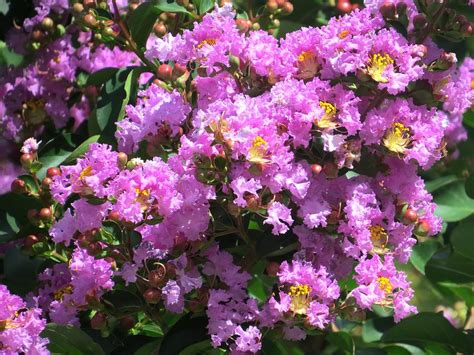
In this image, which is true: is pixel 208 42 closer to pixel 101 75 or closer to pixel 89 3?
pixel 89 3

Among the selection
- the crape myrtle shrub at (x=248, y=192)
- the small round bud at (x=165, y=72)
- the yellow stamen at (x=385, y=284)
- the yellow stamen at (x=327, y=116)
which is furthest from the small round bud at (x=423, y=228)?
the small round bud at (x=165, y=72)

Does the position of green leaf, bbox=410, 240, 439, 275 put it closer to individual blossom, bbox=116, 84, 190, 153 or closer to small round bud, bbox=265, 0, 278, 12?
small round bud, bbox=265, 0, 278, 12

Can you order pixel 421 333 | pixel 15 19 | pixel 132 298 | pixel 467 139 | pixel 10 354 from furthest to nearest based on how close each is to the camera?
pixel 467 139
pixel 15 19
pixel 421 333
pixel 132 298
pixel 10 354

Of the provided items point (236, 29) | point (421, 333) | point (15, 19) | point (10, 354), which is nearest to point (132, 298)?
point (10, 354)

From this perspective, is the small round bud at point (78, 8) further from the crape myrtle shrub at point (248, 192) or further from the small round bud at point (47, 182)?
the small round bud at point (47, 182)

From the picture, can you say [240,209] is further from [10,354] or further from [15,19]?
[15,19]

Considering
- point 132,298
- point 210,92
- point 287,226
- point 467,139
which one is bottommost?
point 467,139

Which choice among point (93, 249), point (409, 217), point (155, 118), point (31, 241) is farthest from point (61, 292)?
point (409, 217)
